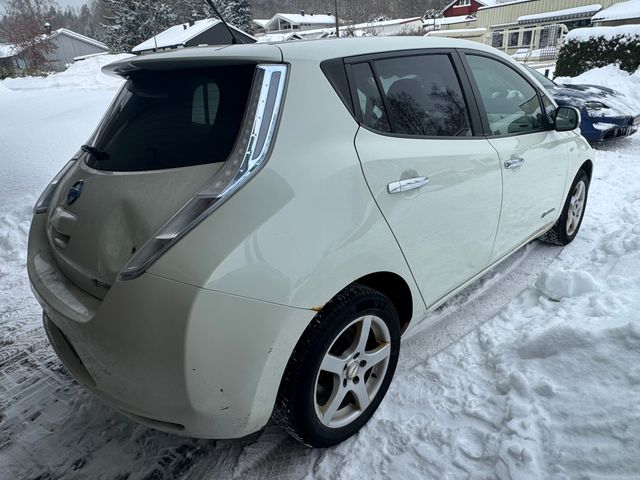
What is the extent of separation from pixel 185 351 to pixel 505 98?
2.52m

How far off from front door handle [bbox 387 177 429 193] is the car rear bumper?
2.14 feet

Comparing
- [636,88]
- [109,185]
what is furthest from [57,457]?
[636,88]

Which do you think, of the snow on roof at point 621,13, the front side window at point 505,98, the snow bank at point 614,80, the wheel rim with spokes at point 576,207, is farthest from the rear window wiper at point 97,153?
the snow on roof at point 621,13

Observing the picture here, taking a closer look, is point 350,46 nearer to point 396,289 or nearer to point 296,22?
point 396,289

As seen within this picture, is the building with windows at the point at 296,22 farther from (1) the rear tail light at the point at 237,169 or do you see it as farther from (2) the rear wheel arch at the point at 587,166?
(1) the rear tail light at the point at 237,169

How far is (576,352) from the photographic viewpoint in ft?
7.29

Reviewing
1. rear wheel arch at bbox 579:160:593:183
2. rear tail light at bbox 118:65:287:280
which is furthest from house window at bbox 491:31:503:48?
rear tail light at bbox 118:65:287:280

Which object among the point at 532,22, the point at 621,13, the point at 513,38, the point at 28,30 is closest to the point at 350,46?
the point at 621,13

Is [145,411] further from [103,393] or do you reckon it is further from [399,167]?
[399,167]

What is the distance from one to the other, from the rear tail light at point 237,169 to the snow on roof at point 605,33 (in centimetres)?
1434

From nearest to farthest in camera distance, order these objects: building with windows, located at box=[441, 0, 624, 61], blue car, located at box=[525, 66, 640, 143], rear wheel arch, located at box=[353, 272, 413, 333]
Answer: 1. rear wheel arch, located at box=[353, 272, 413, 333]
2. blue car, located at box=[525, 66, 640, 143]
3. building with windows, located at box=[441, 0, 624, 61]

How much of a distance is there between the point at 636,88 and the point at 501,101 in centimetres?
1095

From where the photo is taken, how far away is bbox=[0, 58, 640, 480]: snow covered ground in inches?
72.4

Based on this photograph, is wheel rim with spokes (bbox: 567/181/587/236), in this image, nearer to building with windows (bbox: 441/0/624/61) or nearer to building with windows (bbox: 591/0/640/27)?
building with windows (bbox: 591/0/640/27)
